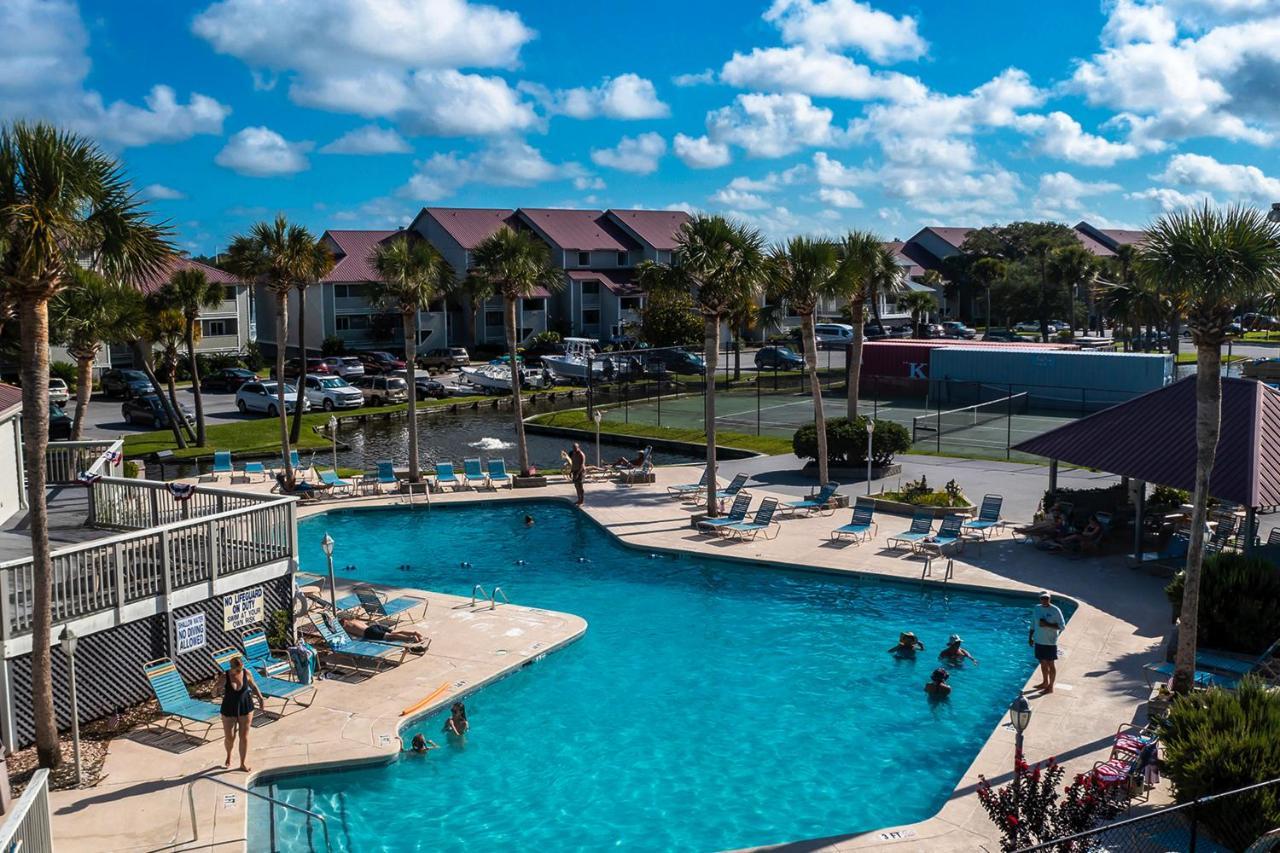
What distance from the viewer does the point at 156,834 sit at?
13.3 meters

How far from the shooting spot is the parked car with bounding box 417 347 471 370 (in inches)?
2630

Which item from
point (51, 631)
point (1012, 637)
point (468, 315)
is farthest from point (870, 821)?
point (468, 315)

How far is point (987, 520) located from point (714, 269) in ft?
30.4

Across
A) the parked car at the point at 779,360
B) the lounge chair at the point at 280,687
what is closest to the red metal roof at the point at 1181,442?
the lounge chair at the point at 280,687

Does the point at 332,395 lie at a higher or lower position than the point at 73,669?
higher

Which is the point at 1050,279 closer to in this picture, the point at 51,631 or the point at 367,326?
the point at 367,326

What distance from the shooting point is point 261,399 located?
163ft

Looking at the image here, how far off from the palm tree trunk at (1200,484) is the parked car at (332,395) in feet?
139

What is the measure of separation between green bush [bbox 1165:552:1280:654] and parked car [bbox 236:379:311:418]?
130 ft

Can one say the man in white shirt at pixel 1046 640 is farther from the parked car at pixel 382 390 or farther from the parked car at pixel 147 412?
the parked car at pixel 382 390

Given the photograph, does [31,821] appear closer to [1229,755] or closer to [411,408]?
[1229,755]

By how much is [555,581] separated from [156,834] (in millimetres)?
12450

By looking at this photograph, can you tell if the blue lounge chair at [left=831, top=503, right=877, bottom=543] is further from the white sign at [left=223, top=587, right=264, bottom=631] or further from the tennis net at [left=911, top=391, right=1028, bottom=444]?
the white sign at [left=223, top=587, right=264, bottom=631]

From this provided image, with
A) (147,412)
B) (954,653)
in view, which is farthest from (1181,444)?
(147,412)
